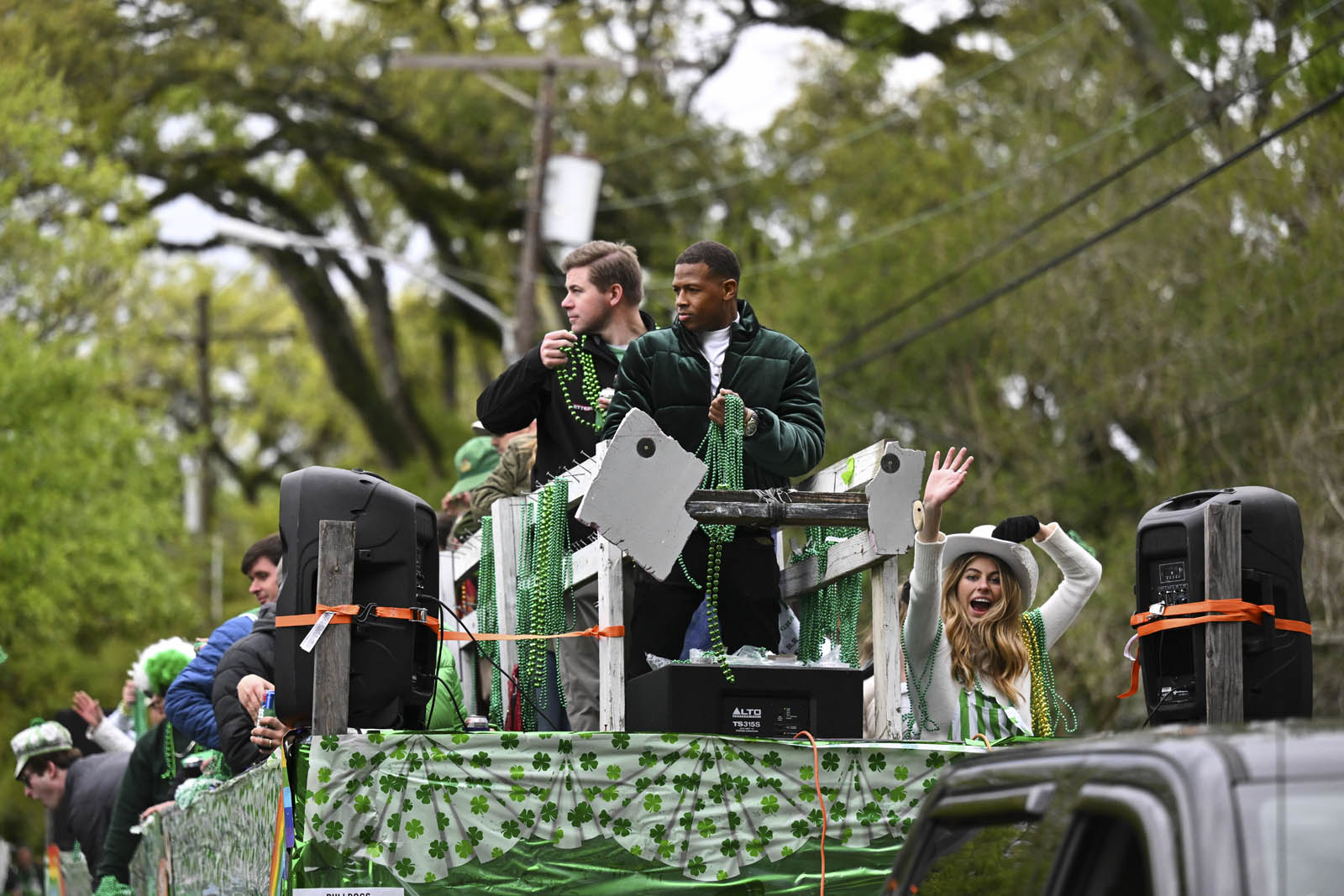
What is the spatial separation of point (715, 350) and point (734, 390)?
19cm

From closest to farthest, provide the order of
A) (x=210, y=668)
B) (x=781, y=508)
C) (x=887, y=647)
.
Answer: (x=781, y=508) → (x=887, y=647) → (x=210, y=668)

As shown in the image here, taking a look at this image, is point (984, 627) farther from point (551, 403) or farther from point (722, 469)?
point (551, 403)

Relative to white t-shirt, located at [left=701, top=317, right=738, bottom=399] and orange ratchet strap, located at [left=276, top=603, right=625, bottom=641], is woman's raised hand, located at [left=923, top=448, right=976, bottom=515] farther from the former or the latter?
orange ratchet strap, located at [left=276, top=603, right=625, bottom=641]

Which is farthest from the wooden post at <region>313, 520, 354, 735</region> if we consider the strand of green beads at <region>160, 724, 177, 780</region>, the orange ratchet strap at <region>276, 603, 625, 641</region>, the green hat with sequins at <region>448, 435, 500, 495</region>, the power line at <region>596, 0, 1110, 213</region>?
the power line at <region>596, 0, 1110, 213</region>

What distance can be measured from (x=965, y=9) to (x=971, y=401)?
8.20m

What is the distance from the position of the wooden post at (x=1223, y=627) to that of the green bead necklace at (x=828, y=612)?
1197 mm

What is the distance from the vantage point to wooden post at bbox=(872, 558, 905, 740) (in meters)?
6.29

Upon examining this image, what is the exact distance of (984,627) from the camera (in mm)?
7078

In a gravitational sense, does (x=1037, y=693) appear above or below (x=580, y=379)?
below

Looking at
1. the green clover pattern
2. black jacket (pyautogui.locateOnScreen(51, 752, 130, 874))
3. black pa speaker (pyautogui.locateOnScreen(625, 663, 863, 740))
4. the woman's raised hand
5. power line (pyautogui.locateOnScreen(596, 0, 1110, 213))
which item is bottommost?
black jacket (pyautogui.locateOnScreen(51, 752, 130, 874))

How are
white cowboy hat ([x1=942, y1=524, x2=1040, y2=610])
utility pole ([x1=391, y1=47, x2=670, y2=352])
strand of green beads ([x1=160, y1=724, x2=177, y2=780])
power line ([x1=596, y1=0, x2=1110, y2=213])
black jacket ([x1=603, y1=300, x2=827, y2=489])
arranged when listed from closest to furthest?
1. black jacket ([x1=603, y1=300, x2=827, y2=489])
2. white cowboy hat ([x1=942, y1=524, x2=1040, y2=610])
3. strand of green beads ([x1=160, y1=724, x2=177, y2=780])
4. utility pole ([x1=391, y1=47, x2=670, y2=352])
5. power line ([x1=596, y1=0, x2=1110, y2=213])

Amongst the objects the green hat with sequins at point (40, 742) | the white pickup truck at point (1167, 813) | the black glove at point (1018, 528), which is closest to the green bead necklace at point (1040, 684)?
the black glove at point (1018, 528)

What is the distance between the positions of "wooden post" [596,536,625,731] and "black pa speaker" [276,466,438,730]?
0.60 meters

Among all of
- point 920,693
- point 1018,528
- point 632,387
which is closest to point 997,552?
point 1018,528
